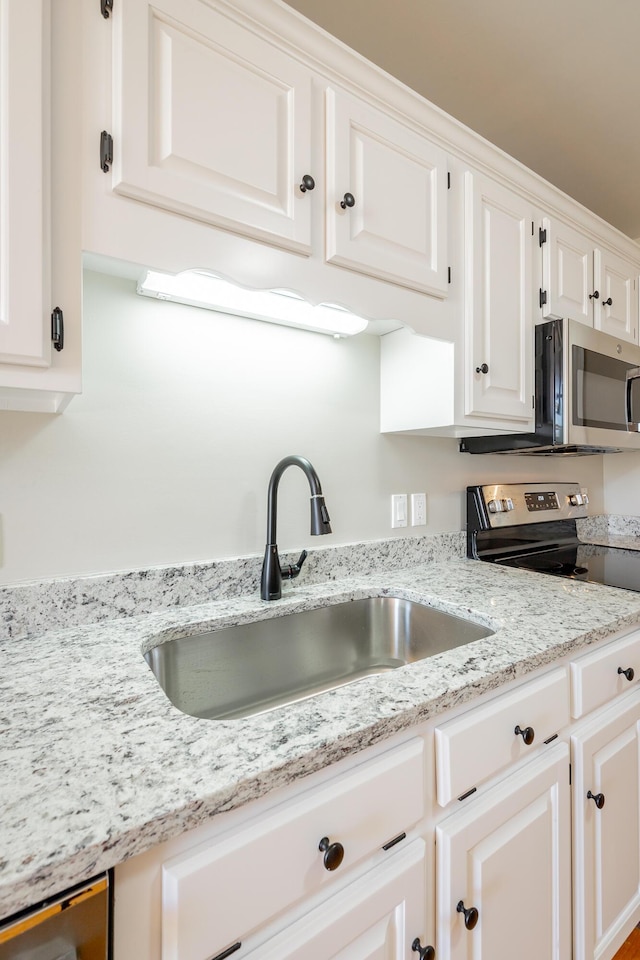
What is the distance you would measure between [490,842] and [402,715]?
15.2 inches

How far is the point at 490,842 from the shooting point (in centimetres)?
84

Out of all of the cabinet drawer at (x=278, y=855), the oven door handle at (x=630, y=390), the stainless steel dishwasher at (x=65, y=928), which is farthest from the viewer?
the oven door handle at (x=630, y=390)

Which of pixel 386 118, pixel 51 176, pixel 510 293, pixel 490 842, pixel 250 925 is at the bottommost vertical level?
pixel 490 842

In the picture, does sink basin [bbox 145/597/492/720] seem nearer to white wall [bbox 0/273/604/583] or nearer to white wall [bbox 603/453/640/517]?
white wall [bbox 0/273/604/583]

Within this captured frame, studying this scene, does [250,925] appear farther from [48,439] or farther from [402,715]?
[48,439]

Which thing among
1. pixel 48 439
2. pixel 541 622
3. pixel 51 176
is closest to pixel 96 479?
pixel 48 439

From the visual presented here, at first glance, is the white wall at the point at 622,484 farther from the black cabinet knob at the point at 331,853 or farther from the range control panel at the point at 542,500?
the black cabinet knob at the point at 331,853

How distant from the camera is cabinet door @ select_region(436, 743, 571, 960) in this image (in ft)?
2.54

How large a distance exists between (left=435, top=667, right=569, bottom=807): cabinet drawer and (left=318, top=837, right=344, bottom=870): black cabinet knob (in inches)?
8.8

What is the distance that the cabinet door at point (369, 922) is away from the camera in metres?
0.60

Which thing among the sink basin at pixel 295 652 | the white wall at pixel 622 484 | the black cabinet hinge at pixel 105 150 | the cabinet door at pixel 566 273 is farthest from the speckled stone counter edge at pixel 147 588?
the white wall at pixel 622 484

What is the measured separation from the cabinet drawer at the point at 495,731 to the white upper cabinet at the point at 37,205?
0.85 metres

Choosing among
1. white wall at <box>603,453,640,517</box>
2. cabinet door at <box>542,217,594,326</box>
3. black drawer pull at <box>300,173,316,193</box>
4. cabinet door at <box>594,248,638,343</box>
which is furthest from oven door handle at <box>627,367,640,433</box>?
black drawer pull at <box>300,173,316,193</box>

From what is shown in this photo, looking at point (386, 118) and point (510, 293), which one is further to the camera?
point (510, 293)
